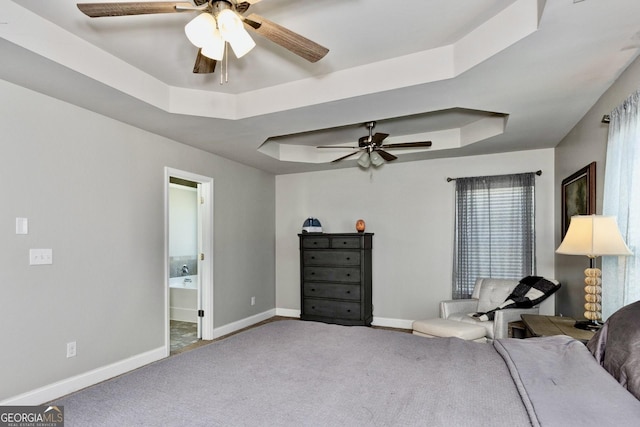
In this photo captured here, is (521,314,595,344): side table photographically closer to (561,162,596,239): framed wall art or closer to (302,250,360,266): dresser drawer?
(561,162,596,239): framed wall art

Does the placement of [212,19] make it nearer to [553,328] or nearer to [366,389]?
[366,389]

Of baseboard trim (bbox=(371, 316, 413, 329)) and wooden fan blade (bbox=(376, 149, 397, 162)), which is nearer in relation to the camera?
wooden fan blade (bbox=(376, 149, 397, 162))

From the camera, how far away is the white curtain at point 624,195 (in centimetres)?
202

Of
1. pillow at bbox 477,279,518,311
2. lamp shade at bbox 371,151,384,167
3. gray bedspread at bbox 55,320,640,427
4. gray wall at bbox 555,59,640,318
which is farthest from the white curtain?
lamp shade at bbox 371,151,384,167

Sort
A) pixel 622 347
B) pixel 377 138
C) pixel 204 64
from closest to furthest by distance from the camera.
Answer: pixel 622 347
pixel 204 64
pixel 377 138

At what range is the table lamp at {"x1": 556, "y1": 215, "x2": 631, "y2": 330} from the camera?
217 cm

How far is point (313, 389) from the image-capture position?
4.65 feet

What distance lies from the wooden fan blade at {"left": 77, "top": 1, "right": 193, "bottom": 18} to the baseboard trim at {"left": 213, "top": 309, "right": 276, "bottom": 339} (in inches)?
145

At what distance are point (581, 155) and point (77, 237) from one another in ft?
14.6

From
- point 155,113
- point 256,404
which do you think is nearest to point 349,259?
point 155,113

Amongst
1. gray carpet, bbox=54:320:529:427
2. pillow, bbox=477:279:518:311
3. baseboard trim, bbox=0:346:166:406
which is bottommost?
baseboard trim, bbox=0:346:166:406

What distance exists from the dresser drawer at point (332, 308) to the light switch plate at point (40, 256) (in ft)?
10.2

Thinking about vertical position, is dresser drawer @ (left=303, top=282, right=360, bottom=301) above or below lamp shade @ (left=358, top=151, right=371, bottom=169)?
below

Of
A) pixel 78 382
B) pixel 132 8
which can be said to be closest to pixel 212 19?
pixel 132 8
